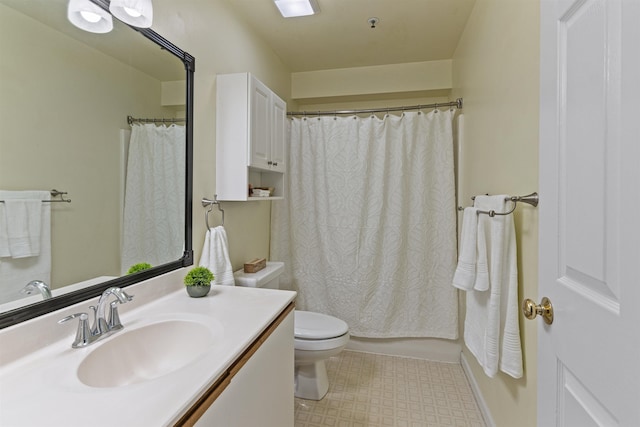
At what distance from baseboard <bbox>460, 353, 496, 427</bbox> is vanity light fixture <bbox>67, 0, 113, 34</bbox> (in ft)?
8.00

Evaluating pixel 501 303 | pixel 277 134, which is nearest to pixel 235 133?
pixel 277 134

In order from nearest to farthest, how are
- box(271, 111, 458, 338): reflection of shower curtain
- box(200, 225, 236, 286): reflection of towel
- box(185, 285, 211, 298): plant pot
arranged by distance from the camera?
box(185, 285, 211, 298): plant pot → box(200, 225, 236, 286): reflection of towel → box(271, 111, 458, 338): reflection of shower curtain

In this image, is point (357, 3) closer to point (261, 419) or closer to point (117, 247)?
point (117, 247)

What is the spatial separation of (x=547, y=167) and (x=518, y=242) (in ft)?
1.82

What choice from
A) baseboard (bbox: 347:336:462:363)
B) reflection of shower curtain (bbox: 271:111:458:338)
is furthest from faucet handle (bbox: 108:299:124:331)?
baseboard (bbox: 347:336:462:363)

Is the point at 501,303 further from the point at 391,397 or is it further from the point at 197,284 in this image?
the point at 197,284

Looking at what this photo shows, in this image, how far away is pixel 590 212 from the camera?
646mm

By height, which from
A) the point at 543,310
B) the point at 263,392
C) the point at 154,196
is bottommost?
the point at 263,392

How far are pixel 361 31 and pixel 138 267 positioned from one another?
206cm

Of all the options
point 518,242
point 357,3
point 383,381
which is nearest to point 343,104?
point 357,3

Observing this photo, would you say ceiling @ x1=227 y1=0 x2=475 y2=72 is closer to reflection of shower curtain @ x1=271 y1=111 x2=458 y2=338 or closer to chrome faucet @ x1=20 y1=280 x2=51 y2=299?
reflection of shower curtain @ x1=271 y1=111 x2=458 y2=338

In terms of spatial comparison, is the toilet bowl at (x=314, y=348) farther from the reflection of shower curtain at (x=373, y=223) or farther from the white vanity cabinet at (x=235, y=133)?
the white vanity cabinet at (x=235, y=133)

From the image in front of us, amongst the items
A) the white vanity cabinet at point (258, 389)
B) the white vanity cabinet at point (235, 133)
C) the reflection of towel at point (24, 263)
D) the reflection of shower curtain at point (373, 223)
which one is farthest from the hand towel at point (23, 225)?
the reflection of shower curtain at point (373, 223)

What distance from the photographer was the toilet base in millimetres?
1923
